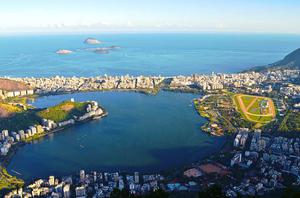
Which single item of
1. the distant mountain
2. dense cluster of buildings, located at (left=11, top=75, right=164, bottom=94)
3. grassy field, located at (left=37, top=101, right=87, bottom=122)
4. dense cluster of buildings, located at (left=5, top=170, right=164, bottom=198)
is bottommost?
dense cluster of buildings, located at (left=5, top=170, right=164, bottom=198)

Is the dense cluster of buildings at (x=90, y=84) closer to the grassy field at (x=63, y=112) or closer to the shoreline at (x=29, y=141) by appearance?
the shoreline at (x=29, y=141)

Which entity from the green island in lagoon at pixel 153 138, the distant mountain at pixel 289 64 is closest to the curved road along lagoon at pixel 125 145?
the green island in lagoon at pixel 153 138

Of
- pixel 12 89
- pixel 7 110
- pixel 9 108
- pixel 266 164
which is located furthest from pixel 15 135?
pixel 266 164

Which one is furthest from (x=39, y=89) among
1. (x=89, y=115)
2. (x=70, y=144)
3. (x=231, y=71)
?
(x=231, y=71)

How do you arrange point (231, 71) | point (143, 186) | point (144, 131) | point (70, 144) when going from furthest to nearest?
→ point (231, 71) → point (144, 131) → point (70, 144) → point (143, 186)

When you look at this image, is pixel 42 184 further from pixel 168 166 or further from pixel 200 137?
pixel 200 137

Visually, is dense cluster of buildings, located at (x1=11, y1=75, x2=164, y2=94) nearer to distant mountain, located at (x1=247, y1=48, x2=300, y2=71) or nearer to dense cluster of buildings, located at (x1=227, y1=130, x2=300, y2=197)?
distant mountain, located at (x1=247, y1=48, x2=300, y2=71)

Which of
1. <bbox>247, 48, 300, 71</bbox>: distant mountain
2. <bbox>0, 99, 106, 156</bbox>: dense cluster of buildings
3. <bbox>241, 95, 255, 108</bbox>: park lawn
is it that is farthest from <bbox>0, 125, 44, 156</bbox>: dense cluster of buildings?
<bbox>247, 48, 300, 71</bbox>: distant mountain

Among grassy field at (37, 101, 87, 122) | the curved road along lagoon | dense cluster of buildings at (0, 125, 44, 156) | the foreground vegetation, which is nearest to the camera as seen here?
the foreground vegetation

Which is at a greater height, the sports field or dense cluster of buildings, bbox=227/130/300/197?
the sports field
